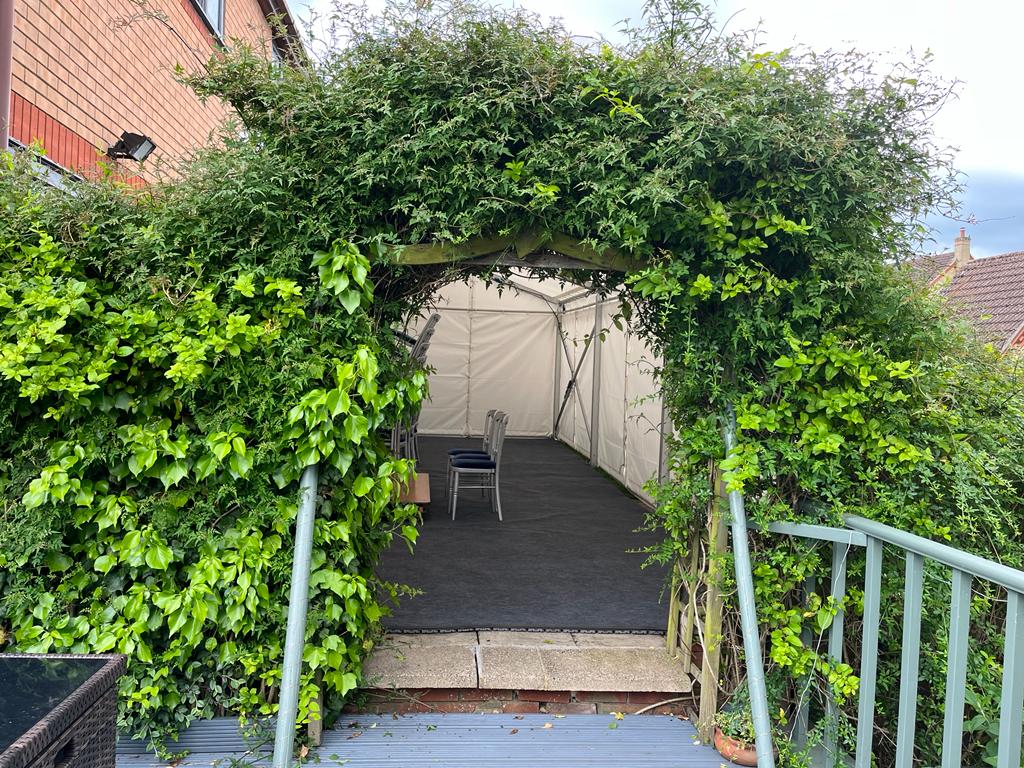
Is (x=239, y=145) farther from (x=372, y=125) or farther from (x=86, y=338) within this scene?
(x=86, y=338)

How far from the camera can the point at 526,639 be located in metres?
3.51

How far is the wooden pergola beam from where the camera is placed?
282 centimetres

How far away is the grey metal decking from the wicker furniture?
3.97 feet

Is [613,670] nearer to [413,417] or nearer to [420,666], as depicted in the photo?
[420,666]

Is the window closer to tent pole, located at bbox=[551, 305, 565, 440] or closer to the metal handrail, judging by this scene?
the metal handrail

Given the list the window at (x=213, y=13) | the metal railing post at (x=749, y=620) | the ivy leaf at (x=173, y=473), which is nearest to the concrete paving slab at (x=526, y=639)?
the metal railing post at (x=749, y=620)

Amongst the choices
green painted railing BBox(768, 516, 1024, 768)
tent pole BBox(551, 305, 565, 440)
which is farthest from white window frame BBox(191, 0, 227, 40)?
tent pole BBox(551, 305, 565, 440)

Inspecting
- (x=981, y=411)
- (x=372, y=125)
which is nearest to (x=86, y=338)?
(x=372, y=125)

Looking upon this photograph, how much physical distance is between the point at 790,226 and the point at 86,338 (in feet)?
8.04

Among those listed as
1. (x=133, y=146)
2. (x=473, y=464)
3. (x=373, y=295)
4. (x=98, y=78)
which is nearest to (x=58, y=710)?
(x=373, y=295)

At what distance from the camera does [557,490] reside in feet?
25.6

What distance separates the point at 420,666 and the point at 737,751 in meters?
1.29

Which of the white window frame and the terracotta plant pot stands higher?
the white window frame

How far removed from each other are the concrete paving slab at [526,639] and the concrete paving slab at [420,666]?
138 mm
